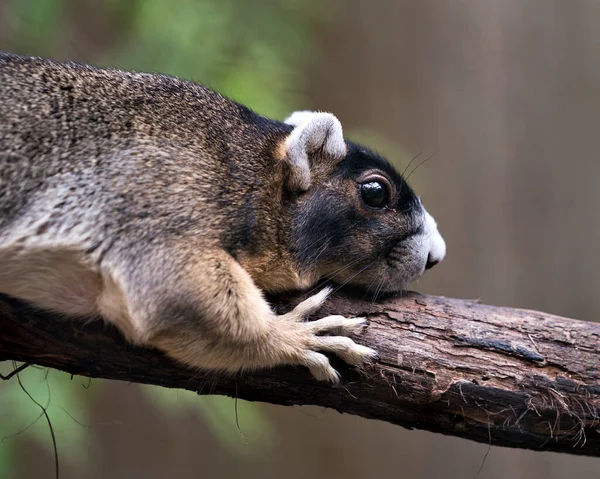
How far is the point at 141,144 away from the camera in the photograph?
2.35m

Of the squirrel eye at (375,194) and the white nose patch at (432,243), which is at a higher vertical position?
the squirrel eye at (375,194)

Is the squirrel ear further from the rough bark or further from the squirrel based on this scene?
the rough bark

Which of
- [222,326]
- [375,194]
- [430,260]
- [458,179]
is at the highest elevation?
[458,179]

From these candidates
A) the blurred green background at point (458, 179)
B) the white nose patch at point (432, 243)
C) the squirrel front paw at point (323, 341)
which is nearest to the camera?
the squirrel front paw at point (323, 341)

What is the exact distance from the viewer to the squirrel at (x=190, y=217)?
2154 mm

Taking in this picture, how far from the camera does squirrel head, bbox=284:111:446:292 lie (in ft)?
8.38

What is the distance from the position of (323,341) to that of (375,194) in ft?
2.16

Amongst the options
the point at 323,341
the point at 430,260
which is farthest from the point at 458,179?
the point at 323,341

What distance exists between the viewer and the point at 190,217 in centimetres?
227

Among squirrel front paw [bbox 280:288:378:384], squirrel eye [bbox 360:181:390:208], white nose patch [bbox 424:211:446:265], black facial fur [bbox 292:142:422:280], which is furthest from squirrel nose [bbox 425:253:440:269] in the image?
squirrel front paw [bbox 280:288:378:384]

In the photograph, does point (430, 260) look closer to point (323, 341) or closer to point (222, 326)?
point (323, 341)

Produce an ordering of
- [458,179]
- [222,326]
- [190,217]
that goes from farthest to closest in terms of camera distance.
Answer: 1. [458,179]
2. [190,217]
3. [222,326]

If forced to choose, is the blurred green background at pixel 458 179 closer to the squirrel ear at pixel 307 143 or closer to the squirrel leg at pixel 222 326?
the squirrel ear at pixel 307 143

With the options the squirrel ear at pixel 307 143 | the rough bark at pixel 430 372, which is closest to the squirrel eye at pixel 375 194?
the squirrel ear at pixel 307 143
